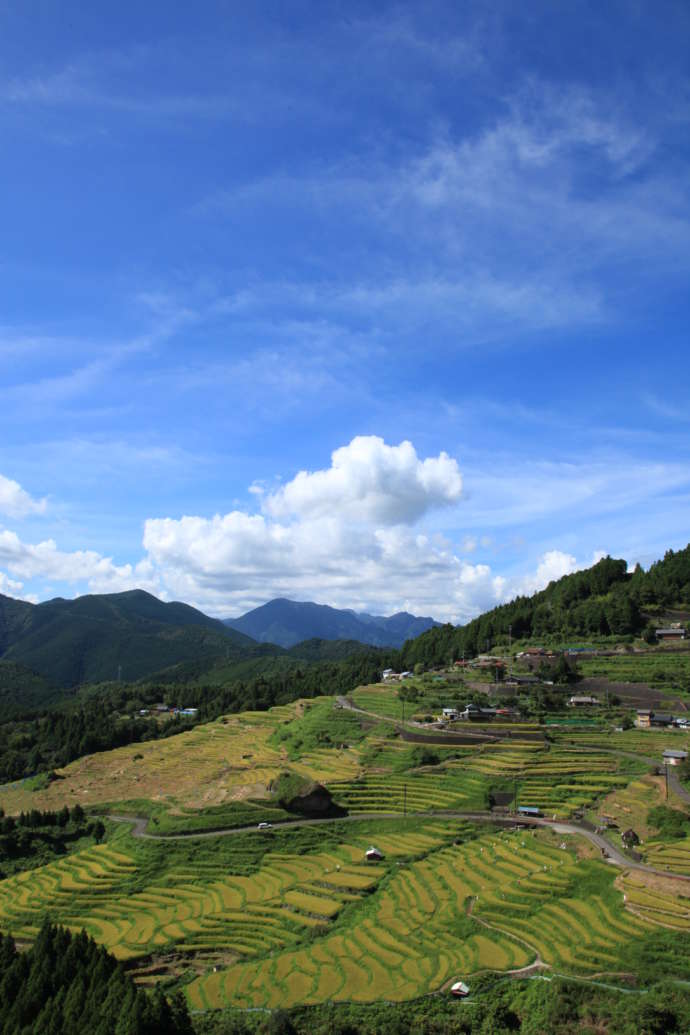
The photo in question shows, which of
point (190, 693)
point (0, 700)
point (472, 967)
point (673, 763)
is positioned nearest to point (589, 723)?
point (673, 763)

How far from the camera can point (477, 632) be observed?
123938 millimetres

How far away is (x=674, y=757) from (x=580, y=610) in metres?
58.7

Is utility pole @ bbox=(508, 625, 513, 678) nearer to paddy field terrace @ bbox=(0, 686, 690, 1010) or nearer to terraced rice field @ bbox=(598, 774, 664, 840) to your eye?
paddy field terrace @ bbox=(0, 686, 690, 1010)

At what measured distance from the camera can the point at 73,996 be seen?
3206cm

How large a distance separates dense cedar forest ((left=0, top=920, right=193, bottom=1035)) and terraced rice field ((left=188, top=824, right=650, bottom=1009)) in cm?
578

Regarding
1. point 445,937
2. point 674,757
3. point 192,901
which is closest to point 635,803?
point 674,757

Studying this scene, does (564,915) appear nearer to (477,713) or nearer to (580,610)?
(477,713)

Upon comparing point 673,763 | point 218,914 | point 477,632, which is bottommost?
point 218,914

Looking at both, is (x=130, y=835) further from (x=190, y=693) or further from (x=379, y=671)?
(x=190, y=693)

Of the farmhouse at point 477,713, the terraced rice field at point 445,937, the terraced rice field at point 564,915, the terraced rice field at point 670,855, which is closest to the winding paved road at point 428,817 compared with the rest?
the terraced rice field at point 670,855

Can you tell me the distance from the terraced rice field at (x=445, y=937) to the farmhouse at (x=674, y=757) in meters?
18.6

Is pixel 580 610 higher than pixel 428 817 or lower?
higher

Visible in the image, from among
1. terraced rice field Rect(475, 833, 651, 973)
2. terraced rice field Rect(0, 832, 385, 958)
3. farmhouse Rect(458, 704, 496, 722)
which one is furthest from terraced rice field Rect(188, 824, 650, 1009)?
farmhouse Rect(458, 704, 496, 722)

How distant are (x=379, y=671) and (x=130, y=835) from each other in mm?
71114
